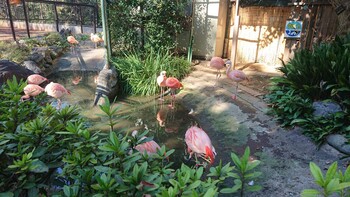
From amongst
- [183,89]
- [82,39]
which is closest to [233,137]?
[183,89]

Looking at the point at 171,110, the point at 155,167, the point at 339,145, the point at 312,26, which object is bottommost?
the point at 171,110

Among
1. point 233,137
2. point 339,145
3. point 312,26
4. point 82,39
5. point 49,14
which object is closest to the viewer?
point 339,145

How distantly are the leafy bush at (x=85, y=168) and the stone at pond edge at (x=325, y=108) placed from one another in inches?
104

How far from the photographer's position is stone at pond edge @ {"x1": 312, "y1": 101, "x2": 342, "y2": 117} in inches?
129

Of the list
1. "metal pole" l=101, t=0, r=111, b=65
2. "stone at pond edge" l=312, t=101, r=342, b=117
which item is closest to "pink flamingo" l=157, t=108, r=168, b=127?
"metal pole" l=101, t=0, r=111, b=65

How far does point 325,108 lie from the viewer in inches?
132

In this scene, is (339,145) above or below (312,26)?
below

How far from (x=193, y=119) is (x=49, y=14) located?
14.0 m

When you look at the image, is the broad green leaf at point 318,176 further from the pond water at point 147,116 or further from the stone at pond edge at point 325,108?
the stone at pond edge at point 325,108

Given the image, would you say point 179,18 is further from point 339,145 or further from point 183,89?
point 339,145

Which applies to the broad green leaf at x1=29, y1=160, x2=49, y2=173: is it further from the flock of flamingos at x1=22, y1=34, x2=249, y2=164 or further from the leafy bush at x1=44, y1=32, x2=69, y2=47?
the leafy bush at x1=44, y1=32, x2=69, y2=47

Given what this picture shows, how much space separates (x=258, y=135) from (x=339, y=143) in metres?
0.98

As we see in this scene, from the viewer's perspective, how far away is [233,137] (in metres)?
3.67

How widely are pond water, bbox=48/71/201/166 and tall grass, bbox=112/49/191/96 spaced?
274 mm
